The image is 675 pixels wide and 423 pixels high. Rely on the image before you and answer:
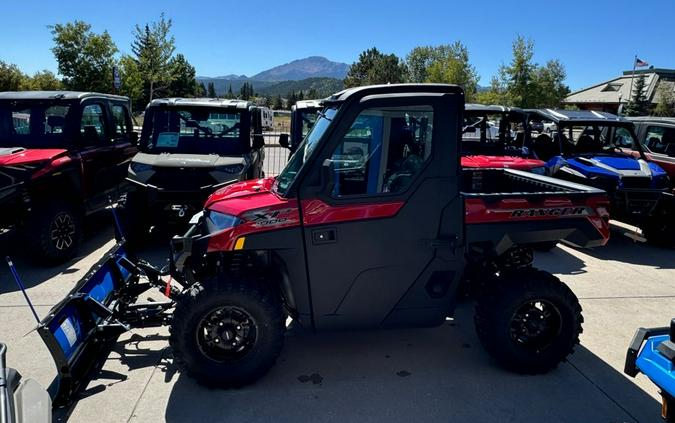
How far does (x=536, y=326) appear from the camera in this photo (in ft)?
12.5

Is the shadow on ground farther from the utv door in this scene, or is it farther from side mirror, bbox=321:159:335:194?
side mirror, bbox=321:159:335:194

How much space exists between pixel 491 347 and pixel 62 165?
577 centimetres

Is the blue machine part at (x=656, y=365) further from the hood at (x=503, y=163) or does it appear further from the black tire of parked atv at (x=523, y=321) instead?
the hood at (x=503, y=163)

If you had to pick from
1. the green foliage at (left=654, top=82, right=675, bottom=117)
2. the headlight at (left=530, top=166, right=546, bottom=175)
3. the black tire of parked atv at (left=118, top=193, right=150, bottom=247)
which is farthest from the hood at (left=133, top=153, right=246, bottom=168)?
the green foliage at (left=654, top=82, right=675, bottom=117)

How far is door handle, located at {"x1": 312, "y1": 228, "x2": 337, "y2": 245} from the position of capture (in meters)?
3.41

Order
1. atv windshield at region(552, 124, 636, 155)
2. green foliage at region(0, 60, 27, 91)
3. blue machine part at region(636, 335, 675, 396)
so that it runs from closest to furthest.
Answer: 1. blue machine part at region(636, 335, 675, 396)
2. atv windshield at region(552, 124, 636, 155)
3. green foliage at region(0, 60, 27, 91)

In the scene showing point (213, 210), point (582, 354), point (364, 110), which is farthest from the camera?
point (582, 354)

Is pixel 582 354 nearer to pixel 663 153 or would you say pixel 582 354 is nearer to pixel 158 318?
pixel 158 318

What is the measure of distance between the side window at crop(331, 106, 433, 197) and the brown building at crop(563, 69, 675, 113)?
54.3 m

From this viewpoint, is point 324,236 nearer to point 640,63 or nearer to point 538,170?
point 538,170

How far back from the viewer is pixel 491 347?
3.75 metres

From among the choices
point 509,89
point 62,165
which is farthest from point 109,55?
point 509,89

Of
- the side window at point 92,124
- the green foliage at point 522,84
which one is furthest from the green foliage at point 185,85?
the side window at point 92,124

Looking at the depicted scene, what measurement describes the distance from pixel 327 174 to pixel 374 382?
1.69 metres
